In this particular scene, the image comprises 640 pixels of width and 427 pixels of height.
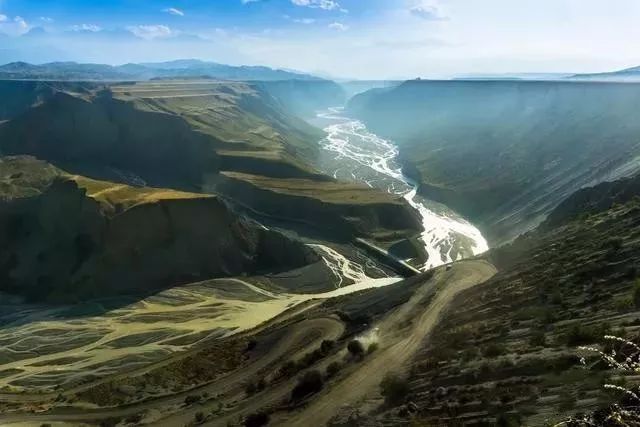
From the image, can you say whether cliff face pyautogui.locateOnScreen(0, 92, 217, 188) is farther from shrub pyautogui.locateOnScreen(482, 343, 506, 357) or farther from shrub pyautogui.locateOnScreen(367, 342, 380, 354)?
shrub pyautogui.locateOnScreen(482, 343, 506, 357)

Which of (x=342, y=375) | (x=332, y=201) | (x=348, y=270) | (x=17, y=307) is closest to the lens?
(x=342, y=375)

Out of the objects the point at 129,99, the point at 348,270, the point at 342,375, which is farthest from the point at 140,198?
the point at 129,99

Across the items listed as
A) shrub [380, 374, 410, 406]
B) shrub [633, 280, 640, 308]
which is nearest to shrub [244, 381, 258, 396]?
shrub [380, 374, 410, 406]

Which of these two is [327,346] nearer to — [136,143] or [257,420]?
[257,420]

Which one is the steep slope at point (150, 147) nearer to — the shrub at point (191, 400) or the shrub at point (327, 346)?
the shrub at point (327, 346)

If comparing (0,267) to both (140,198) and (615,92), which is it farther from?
(615,92)
